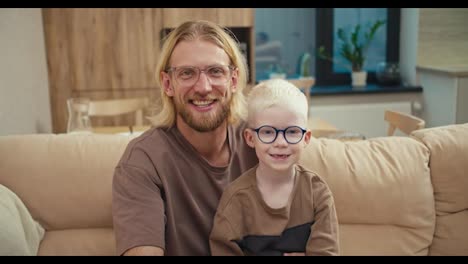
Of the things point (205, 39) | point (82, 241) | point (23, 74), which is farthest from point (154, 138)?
point (23, 74)

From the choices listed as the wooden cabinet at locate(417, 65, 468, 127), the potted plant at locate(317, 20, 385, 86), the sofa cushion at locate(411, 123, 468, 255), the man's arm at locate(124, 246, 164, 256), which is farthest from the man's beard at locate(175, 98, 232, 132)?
the potted plant at locate(317, 20, 385, 86)

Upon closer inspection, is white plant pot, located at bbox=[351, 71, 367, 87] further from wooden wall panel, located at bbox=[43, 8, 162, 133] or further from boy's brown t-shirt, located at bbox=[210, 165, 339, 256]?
boy's brown t-shirt, located at bbox=[210, 165, 339, 256]

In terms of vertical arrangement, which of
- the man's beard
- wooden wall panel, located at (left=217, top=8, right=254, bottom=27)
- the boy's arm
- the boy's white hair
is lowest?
the boy's arm

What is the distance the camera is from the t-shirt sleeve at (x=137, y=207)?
3.20 feet

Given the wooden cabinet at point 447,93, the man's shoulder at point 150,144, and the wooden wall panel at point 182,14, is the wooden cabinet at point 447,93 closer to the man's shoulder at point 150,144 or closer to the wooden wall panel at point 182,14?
the man's shoulder at point 150,144

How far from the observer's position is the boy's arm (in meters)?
0.88

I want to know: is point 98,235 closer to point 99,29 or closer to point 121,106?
point 121,106

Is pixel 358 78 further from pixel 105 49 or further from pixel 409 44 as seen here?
pixel 105 49

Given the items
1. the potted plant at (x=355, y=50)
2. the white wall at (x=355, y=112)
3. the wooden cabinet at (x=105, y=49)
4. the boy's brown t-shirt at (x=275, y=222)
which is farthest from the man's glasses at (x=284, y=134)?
the potted plant at (x=355, y=50)

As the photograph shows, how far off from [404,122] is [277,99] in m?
1.49

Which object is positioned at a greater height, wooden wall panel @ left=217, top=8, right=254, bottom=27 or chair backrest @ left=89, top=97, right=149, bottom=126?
wooden wall panel @ left=217, top=8, right=254, bottom=27

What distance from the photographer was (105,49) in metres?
3.12

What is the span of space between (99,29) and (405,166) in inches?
89.9

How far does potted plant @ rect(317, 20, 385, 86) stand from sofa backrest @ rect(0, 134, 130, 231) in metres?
2.64
